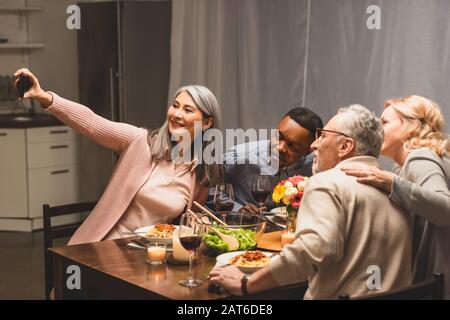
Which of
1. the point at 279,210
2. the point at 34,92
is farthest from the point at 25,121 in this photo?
the point at 279,210

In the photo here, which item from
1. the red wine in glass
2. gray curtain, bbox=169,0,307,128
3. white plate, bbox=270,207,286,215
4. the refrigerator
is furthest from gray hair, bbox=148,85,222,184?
the refrigerator

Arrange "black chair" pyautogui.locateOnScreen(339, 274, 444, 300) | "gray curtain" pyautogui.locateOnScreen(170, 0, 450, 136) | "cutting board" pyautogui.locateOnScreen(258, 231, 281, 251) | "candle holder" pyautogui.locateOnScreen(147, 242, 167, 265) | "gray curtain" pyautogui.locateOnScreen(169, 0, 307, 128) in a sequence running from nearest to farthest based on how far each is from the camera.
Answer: "black chair" pyautogui.locateOnScreen(339, 274, 444, 300)
"candle holder" pyautogui.locateOnScreen(147, 242, 167, 265)
"cutting board" pyautogui.locateOnScreen(258, 231, 281, 251)
"gray curtain" pyautogui.locateOnScreen(170, 0, 450, 136)
"gray curtain" pyautogui.locateOnScreen(169, 0, 307, 128)

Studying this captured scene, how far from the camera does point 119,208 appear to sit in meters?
3.15

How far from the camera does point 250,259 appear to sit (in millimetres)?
2459

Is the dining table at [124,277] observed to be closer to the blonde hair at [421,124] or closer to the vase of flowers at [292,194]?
the vase of flowers at [292,194]

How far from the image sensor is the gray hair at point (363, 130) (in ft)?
7.65

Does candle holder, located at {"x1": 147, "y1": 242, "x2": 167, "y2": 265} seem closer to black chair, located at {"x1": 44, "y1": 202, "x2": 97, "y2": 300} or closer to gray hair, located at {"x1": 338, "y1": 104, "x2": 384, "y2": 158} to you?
black chair, located at {"x1": 44, "y1": 202, "x2": 97, "y2": 300}

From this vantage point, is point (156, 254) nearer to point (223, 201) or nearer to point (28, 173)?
point (223, 201)

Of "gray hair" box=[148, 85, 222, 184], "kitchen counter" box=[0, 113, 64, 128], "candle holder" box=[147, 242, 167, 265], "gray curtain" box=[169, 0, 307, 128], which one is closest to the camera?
"candle holder" box=[147, 242, 167, 265]

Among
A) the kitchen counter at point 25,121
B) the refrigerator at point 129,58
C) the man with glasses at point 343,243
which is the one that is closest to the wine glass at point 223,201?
the man with glasses at point 343,243

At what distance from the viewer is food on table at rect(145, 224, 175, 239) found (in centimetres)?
273

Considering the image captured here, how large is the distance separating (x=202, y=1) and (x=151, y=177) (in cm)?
256
